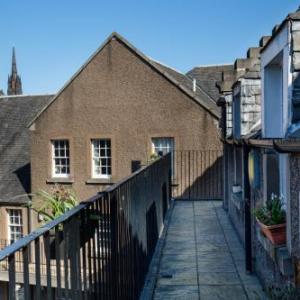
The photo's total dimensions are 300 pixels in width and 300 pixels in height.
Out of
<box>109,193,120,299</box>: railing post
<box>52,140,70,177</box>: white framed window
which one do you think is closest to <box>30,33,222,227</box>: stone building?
<box>52,140,70,177</box>: white framed window

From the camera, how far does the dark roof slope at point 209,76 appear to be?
24.4 meters

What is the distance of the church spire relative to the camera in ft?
154

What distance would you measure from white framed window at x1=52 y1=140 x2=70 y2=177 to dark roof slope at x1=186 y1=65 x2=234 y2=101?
28.7 feet

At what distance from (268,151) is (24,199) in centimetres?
1850

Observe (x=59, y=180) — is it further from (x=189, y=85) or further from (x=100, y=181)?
(x=189, y=85)

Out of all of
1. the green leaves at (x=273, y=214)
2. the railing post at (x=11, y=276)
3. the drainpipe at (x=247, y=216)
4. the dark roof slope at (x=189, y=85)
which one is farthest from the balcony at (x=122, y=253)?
the dark roof slope at (x=189, y=85)

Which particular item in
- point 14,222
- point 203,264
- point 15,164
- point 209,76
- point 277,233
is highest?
point 209,76

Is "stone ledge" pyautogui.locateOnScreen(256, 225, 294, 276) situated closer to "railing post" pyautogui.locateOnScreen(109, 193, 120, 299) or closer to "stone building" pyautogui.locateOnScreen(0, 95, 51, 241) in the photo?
"railing post" pyautogui.locateOnScreen(109, 193, 120, 299)

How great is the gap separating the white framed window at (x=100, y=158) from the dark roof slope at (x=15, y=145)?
411 cm

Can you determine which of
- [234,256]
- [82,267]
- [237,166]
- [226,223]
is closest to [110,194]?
[82,267]

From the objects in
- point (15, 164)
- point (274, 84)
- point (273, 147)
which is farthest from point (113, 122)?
point (273, 147)

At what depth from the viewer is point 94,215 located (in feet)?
10.5

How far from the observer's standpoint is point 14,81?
48.3 m

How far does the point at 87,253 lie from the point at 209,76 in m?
23.7
